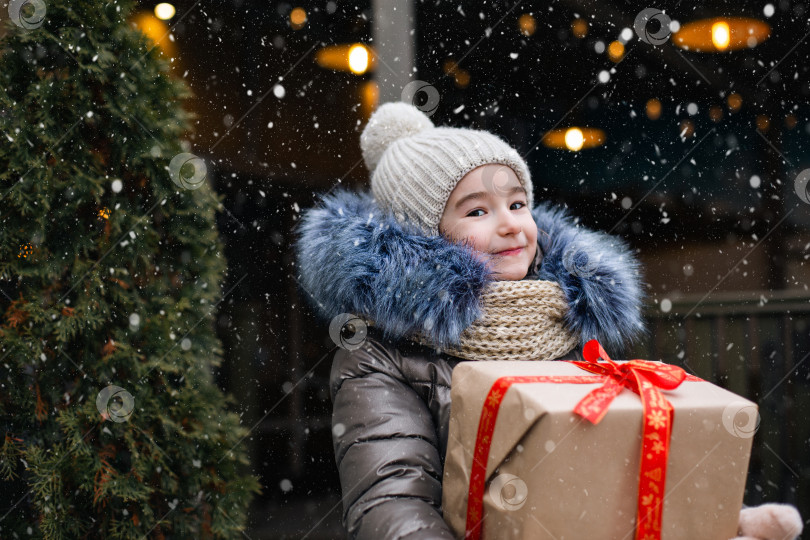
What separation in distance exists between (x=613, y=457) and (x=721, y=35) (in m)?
2.56

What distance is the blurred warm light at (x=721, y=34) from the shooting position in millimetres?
2859

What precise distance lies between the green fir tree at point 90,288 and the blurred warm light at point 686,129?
2229 mm

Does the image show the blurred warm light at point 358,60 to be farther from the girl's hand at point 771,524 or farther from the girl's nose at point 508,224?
the girl's hand at point 771,524

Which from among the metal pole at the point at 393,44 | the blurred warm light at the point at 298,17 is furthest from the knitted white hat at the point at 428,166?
the blurred warm light at the point at 298,17

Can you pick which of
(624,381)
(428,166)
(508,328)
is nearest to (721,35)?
(428,166)

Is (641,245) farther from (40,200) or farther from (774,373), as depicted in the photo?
(40,200)

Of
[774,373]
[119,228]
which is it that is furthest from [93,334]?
[774,373]

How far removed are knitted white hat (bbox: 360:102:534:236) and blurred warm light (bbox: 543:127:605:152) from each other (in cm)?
126

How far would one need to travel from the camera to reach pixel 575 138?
303 cm

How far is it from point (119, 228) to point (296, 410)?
50.5 inches

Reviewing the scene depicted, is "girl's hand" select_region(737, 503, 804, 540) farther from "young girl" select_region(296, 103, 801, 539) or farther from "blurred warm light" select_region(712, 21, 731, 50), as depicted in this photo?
"blurred warm light" select_region(712, 21, 731, 50)

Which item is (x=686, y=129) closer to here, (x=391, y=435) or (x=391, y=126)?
(x=391, y=126)

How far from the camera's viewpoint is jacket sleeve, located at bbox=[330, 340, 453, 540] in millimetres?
1261

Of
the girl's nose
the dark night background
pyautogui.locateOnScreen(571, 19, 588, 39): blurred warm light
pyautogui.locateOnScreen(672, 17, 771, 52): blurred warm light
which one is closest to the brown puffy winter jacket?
the girl's nose
